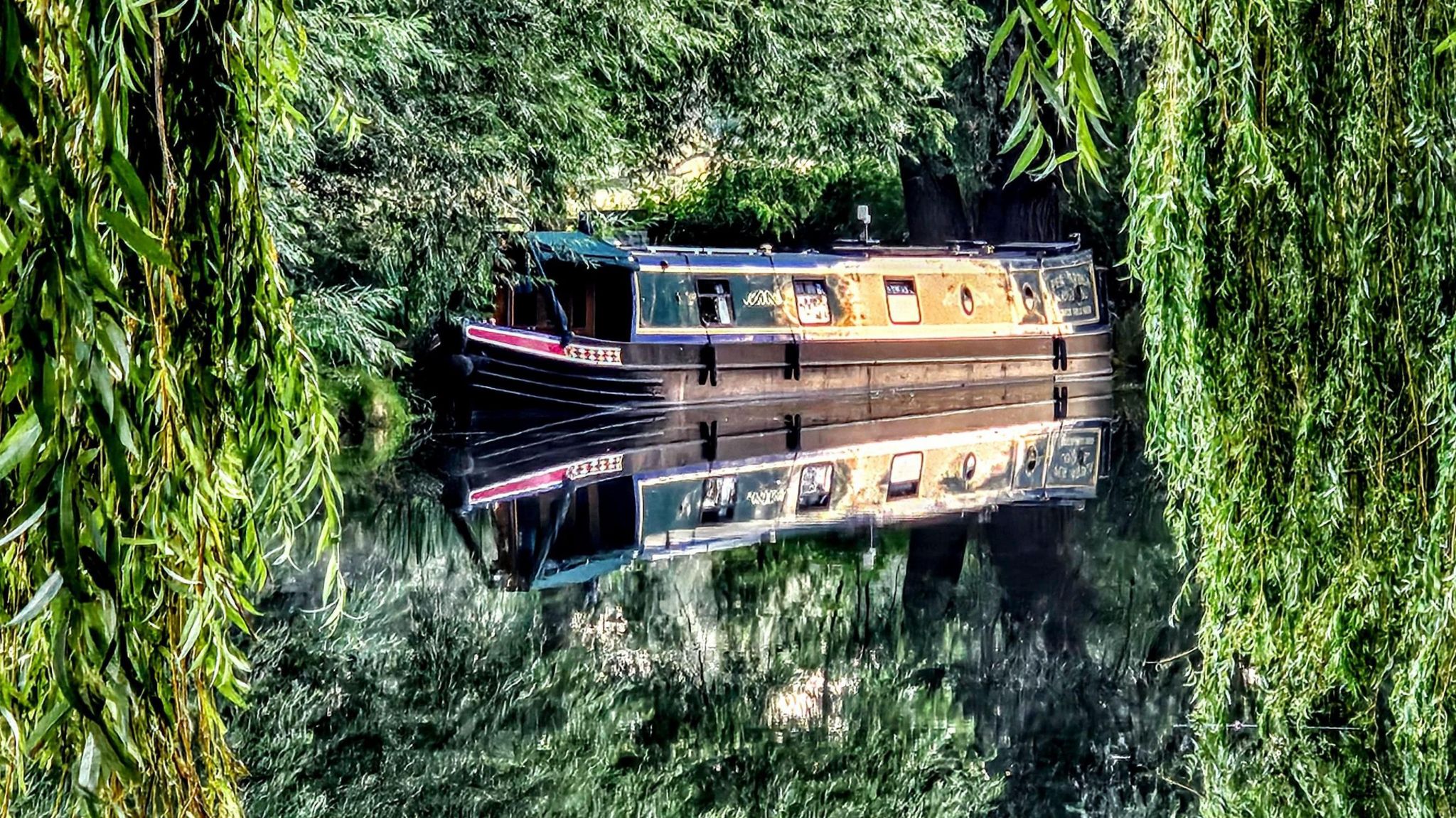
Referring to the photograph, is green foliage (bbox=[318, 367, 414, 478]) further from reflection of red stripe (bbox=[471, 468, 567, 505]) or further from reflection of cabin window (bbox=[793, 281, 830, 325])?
reflection of cabin window (bbox=[793, 281, 830, 325])

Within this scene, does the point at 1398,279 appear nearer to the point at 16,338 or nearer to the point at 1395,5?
the point at 1395,5

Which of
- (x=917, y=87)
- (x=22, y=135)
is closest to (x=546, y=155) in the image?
(x=917, y=87)

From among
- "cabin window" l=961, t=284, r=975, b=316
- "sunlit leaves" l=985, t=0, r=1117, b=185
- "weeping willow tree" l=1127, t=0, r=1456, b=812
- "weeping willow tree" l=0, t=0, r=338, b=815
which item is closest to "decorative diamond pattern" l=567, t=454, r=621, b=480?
"cabin window" l=961, t=284, r=975, b=316

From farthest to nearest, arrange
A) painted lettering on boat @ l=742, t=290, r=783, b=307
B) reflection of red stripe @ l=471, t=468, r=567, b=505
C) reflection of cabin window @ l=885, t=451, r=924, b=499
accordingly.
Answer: painted lettering on boat @ l=742, t=290, r=783, b=307
reflection of cabin window @ l=885, t=451, r=924, b=499
reflection of red stripe @ l=471, t=468, r=567, b=505

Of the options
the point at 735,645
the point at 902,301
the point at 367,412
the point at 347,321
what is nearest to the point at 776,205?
the point at 902,301

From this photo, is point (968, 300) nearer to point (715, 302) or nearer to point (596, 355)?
point (715, 302)
